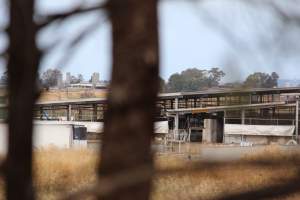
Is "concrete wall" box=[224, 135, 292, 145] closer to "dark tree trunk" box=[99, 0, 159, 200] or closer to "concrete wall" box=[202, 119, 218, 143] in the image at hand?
"concrete wall" box=[202, 119, 218, 143]

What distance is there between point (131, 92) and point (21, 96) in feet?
1.06

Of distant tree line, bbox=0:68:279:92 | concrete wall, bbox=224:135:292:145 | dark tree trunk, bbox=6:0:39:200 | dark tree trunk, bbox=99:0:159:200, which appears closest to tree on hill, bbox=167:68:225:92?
distant tree line, bbox=0:68:279:92

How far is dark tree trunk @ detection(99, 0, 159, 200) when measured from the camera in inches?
63.4

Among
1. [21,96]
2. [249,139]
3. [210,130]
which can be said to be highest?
[21,96]

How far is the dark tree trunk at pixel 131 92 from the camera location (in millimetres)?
1609

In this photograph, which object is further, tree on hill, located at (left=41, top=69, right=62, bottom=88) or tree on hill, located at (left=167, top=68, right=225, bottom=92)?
tree on hill, located at (left=167, top=68, right=225, bottom=92)

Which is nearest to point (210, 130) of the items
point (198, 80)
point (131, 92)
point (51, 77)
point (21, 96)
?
point (198, 80)

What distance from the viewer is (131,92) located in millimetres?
1609

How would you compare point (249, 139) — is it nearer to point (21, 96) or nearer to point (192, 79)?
point (192, 79)

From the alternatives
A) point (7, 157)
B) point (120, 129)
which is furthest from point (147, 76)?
point (7, 157)

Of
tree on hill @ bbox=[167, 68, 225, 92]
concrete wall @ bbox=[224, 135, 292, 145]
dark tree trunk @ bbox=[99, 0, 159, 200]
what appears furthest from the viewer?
concrete wall @ bbox=[224, 135, 292, 145]

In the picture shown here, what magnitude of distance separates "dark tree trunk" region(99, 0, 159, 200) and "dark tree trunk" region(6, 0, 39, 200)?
26cm

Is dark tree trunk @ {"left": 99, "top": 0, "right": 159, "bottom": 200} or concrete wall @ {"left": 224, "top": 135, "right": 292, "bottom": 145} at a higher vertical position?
dark tree trunk @ {"left": 99, "top": 0, "right": 159, "bottom": 200}

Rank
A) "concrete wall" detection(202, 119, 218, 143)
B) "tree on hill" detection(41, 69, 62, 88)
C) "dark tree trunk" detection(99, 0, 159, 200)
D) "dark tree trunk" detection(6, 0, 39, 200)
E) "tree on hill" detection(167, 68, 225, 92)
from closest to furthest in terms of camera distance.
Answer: "dark tree trunk" detection(6, 0, 39, 200) → "dark tree trunk" detection(99, 0, 159, 200) → "tree on hill" detection(41, 69, 62, 88) → "tree on hill" detection(167, 68, 225, 92) → "concrete wall" detection(202, 119, 218, 143)
